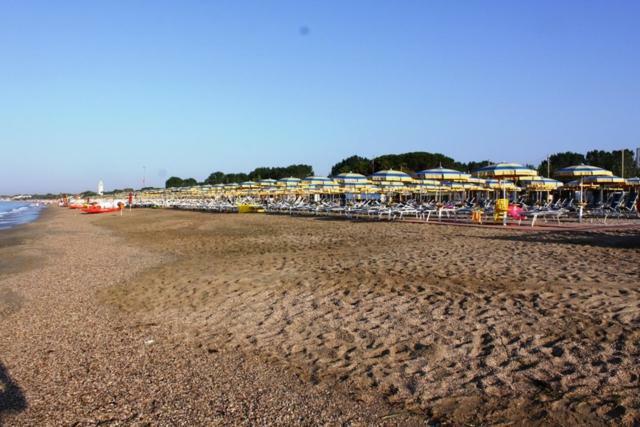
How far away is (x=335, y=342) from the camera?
4.32 m

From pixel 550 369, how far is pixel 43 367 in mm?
3989

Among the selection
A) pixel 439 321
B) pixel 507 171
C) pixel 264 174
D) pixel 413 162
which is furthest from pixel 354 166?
pixel 439 321

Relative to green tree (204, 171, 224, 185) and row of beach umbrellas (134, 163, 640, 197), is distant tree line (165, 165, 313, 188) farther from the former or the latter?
row of beach umbrellas (134, 163, 640, 197)

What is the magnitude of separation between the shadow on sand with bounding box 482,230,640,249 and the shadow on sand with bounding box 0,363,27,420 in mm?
10186

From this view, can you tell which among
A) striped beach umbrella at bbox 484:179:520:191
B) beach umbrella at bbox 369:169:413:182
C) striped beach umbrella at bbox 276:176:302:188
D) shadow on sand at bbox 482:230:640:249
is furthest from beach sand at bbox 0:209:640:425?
striped beach umbrella at bbox 276:176:302:188

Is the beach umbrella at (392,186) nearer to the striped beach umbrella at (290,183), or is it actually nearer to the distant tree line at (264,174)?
the striped beach umbrella at (290,183)

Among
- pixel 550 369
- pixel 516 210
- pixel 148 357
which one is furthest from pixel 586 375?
pixel 516 210

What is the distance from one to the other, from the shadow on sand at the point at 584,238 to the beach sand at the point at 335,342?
170 centimetres

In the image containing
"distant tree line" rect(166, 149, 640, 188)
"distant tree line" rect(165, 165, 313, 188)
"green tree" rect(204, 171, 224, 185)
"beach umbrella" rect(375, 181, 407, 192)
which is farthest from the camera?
"green tree" rect(204, 171, 224, 185)

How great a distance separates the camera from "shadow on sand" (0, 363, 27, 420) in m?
3.22

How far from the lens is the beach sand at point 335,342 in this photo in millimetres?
3107

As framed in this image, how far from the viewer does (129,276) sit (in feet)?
26.9

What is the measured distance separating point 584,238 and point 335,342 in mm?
9405

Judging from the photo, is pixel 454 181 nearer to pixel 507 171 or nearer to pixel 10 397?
pixel 507 171
